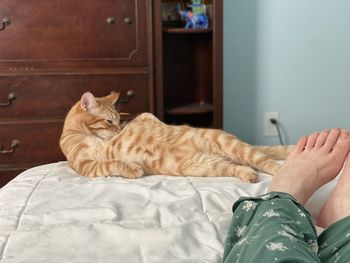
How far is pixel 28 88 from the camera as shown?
1.61 meters

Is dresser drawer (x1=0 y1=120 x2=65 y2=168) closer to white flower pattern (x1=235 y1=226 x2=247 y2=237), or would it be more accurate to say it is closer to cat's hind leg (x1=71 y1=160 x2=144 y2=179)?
cat's hind leg (x1=71 y1=160 x2=144 y2=179)

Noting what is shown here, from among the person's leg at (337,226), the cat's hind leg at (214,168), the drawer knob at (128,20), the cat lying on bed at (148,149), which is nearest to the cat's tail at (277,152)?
the cat lying on bed at (148,149)

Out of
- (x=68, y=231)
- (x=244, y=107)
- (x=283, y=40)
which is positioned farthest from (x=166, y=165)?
(x=283, y=40)

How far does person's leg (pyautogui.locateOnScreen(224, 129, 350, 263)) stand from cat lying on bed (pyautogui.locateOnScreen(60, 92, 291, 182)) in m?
0.14

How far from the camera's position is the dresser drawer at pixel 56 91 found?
63.2 inches

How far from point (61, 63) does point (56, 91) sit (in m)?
0.11

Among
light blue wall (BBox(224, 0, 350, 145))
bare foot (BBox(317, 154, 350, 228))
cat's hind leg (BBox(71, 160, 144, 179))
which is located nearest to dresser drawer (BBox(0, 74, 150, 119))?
cat's hind leg (BBox(71, 160, 144, 179))

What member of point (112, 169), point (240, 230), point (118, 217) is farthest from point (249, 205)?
point (112, 169)

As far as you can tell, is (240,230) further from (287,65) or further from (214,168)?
(287,65)

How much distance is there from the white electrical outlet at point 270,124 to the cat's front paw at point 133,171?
1213 mm

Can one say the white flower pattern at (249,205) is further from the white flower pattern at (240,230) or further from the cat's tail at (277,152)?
the cat's tail at (277,152)

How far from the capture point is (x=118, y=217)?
2.80ft

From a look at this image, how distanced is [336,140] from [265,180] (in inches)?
8.7

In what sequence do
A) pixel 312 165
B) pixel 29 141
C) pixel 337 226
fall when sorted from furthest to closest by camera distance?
pixel 29 141, pixel 312 165, pixel 337 226
